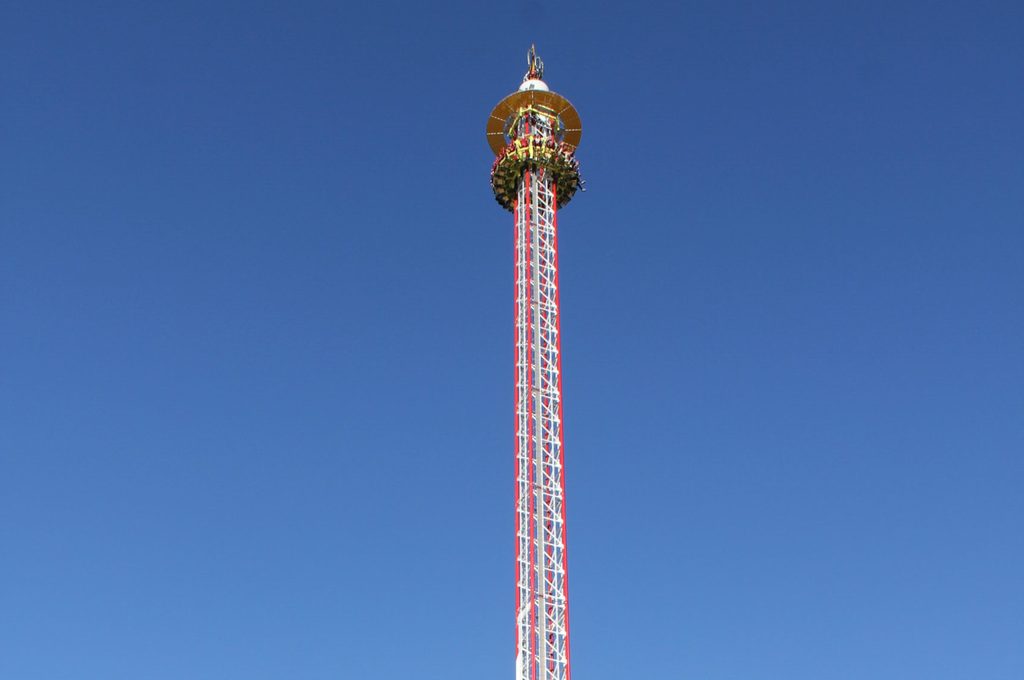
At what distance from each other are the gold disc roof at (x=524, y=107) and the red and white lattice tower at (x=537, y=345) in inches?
2.7

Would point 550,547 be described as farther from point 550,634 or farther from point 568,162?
point 568,162

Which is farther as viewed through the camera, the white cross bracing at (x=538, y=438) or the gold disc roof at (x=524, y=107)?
the gold disc roof at (x=524, y=107)

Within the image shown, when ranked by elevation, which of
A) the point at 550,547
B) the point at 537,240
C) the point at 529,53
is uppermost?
the point at 529,53

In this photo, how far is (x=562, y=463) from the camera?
259ft

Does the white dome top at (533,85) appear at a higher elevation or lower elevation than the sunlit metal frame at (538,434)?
higher

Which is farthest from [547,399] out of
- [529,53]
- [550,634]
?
[529,53]

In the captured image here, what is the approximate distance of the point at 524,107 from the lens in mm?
91312

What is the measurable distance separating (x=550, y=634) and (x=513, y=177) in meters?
30.7

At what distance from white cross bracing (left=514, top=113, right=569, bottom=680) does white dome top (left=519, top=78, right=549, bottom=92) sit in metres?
2.29

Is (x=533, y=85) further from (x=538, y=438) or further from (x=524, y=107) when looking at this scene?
(x=538, y=438)

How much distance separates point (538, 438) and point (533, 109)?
976 inches

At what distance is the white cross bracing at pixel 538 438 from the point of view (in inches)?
2904

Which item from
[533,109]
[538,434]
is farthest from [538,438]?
[533,109]

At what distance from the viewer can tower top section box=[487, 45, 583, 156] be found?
91312 mm
